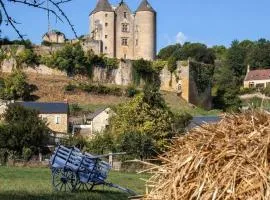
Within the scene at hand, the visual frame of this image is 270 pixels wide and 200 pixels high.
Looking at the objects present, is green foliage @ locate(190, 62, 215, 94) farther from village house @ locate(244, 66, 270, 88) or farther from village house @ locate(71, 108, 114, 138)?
village house @ locate(71, 108, 114, 138)

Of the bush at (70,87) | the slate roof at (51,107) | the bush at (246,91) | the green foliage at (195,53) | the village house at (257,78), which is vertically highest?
the green foliage at (195,53)

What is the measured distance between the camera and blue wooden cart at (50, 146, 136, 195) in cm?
1594

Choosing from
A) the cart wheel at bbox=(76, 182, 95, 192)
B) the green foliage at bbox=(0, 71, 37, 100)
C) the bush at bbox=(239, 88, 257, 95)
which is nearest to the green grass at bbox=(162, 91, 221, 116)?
the bush at bbox=(239, 88, 257, 95)

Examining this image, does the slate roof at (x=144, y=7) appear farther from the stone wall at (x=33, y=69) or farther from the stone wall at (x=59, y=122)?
the stone wall at (x=59, y=122)

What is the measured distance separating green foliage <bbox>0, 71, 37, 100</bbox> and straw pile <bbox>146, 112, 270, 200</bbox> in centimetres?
6975

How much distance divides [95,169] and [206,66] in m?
79.4

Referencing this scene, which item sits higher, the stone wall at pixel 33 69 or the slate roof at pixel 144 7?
the slate roof at pixel 144 7

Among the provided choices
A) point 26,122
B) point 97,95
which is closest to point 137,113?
point 26,122

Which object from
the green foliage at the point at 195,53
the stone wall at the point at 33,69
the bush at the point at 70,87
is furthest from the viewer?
the green foliage at the point at 195,53

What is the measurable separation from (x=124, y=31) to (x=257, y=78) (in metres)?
23.8

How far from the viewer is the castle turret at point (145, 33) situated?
9306cm

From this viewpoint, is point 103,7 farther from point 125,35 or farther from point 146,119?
point 146,119

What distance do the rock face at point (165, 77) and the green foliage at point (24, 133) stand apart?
34.7 meters

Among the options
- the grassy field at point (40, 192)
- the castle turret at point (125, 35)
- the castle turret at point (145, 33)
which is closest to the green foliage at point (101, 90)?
the castle turret at point (125, 35)
